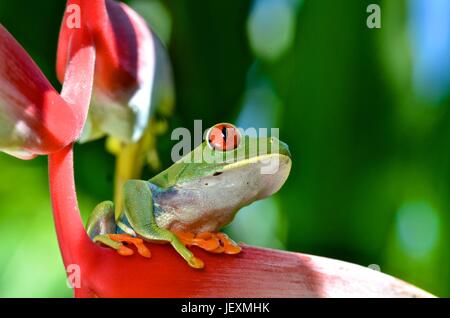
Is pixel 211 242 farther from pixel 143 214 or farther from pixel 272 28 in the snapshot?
pixel 272 28

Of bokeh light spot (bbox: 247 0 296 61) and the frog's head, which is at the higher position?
bokeh light spot (bbox: 247 0 296 61)

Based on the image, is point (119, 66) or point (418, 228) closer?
point (119, 66)

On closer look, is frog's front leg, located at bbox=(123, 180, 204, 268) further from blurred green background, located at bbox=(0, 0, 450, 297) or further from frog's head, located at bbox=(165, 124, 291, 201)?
blurred green background, located at bbox=(0, 0, 450, 297)

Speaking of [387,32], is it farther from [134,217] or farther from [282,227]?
[134,217]

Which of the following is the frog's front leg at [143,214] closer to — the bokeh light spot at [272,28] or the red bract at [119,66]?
the red bract at [119,66]

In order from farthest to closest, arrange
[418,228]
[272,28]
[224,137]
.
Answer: [272,28]
[418,228]
[224,137]

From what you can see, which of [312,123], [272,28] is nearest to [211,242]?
[312,123]

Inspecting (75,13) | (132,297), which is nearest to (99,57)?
(75,13)

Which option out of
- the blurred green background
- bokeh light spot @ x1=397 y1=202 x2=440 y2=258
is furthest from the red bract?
bokeh light spot @ x1=397 y1=202 x2=440 y2=258

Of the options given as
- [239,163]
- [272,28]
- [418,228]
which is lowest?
[418,228]

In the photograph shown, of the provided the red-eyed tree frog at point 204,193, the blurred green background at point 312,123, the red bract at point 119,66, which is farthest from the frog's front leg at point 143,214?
the blurred green background at point 312,123
